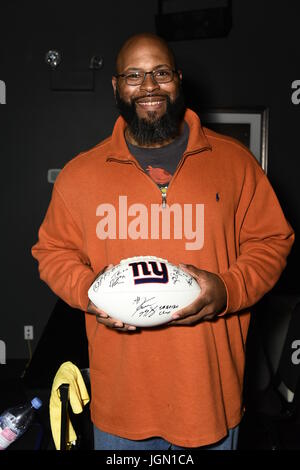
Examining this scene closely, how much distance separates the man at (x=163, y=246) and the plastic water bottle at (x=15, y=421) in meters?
0.24

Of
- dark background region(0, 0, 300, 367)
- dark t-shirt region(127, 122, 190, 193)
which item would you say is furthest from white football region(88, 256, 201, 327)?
dark background region(0, 0, 300, 367)

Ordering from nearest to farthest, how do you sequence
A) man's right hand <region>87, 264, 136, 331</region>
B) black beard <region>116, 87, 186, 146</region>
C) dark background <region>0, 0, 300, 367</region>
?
man's right hand <region>87, 264, 136, 331</region> < black beard <region>116, 87, 186, 146</region> < dark background <region>0, 0, 300, 367</region>

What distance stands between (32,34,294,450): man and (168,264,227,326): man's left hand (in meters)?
0.03

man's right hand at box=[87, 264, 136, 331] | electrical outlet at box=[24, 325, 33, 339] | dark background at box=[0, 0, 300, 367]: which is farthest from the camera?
electrical outlet at box=[24, 325, 33, 339]

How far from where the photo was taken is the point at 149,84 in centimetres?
120

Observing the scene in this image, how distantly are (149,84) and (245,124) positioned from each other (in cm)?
242

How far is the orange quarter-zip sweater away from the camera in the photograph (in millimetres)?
1135

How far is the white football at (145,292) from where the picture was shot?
1037mm

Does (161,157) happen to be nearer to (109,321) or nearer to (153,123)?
(153,123)
